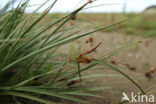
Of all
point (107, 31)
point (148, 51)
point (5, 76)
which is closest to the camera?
point (5, 76)

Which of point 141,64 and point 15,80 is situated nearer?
point 15,80

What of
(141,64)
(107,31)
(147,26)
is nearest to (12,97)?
(141,64)

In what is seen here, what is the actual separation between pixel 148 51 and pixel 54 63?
1.97m

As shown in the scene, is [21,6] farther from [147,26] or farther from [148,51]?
[147,26]

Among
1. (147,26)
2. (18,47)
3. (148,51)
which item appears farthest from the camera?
(147,26)

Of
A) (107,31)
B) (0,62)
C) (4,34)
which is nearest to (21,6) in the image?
(4,34)

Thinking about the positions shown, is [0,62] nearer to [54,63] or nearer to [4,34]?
[4,34]

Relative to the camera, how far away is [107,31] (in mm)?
3824

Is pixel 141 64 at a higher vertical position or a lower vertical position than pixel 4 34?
lower

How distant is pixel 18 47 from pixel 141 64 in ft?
5.69

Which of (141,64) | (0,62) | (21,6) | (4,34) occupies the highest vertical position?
(21,6)

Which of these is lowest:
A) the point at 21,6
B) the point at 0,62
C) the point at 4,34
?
the point at 0,62

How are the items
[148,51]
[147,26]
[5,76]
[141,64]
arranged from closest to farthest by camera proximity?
[5,76] → [141,64] → [148,51] → [147,26]

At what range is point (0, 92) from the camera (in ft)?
3.74
